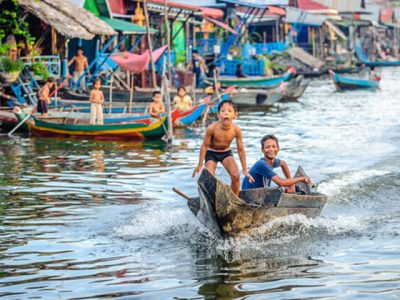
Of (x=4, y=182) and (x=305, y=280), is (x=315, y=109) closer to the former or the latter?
(x=4, y=182)

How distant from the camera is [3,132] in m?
19.1

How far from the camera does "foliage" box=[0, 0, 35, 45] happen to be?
1981 cm

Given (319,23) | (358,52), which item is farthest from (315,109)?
(358,52)

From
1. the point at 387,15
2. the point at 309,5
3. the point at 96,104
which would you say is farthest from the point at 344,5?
the point at 96,104

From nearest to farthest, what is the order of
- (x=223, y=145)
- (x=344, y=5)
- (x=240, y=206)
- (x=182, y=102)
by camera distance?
(x=240, y=206)
(x=223, y=145)
(x=182, y=102)
(x=344, y=5)

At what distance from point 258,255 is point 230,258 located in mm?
300

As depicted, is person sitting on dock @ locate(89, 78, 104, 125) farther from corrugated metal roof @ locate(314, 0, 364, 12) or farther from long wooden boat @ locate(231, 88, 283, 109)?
corrugated metal roof @ locate(314, 0, 364, 12)

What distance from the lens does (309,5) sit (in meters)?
52.5

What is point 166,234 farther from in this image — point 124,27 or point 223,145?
point 124,27

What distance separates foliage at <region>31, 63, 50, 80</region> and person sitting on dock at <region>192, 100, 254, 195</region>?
1084cm

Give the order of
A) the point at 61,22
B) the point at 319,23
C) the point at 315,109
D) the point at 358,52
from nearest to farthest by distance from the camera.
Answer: the point at 61,22 → the point at 315,109 → the point at 319,23 → the point at 358,52

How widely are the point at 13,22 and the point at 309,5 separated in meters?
34.9

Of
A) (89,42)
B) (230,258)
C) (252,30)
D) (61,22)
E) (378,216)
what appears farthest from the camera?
(252,30)

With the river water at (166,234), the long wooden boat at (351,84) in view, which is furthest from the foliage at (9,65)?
the long wooden boat at (351,84)
